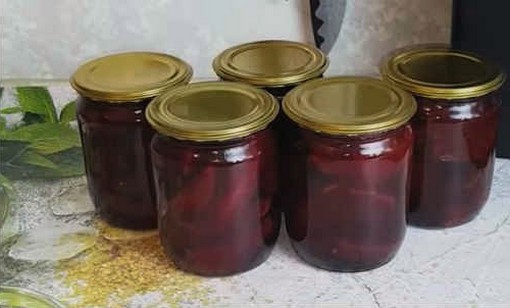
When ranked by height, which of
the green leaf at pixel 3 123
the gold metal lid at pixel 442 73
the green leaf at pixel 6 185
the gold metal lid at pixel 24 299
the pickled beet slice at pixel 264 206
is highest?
the gold metal lid at pixel 442 73

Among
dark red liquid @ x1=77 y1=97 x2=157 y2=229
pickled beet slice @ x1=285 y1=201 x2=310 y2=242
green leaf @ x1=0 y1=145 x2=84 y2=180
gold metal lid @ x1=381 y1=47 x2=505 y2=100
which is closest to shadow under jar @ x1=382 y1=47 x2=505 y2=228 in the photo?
gold metal lid @ x1=381 y1=47 x2=505 y2=100

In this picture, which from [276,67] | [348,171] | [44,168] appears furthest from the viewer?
[44,168]

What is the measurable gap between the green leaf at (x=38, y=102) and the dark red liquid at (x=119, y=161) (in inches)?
7.4

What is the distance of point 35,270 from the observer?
2.45 feet

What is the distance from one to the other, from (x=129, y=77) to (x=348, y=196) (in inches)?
8.8

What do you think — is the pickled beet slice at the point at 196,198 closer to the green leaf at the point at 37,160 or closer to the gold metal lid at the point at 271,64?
the gold metal lid at the point at 271,64

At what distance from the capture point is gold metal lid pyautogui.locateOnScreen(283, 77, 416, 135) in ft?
2.18

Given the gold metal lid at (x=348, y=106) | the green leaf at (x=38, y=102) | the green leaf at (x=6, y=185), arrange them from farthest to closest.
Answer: the green leaf at (x=38, y=102)
the green leaf at (x=6, y=185)
the gold metal lid at (x=348, y=106)

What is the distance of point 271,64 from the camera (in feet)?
2.61

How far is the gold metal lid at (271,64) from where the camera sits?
0.75 metres

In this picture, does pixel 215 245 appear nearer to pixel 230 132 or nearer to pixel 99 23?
pixel 230 132

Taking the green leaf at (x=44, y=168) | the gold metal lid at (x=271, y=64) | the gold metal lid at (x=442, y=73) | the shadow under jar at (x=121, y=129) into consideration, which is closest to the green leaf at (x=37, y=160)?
the green leaf at (x=44, y=168)

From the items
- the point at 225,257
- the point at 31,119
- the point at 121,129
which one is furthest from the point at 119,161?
the point at 31,119

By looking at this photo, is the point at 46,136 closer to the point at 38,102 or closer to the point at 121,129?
the point at 38,102
